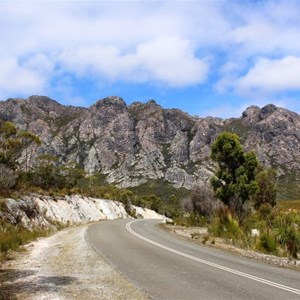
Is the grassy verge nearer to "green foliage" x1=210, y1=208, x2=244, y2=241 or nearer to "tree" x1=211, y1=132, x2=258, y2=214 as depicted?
"green foliage" x1=210, y1=208, x2=244, y2=241

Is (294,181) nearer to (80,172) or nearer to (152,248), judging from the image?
(80,172)

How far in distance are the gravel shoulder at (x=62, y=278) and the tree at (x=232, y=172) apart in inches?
850

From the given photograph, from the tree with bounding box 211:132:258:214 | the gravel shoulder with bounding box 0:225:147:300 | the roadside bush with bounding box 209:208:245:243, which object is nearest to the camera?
the gravel shoulder with bounding box 0:225:147:300

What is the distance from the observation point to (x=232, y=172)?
124ft

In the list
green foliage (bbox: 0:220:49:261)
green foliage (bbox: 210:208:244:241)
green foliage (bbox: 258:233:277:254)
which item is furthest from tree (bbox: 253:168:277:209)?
green foliage (bbox: 0:220:49:261)

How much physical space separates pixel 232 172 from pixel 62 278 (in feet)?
92.7

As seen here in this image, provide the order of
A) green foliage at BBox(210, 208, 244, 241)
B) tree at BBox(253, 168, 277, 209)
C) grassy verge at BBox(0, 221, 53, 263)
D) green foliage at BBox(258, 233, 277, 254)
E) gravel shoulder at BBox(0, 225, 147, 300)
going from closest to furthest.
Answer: gravel shoulder at BBox(0, 225, 147, 300) → grassy verge at BBox(0, 221, 53, 263) → green foliage at BBox(258, 233, 277, 254) → green foliage at BBox(210, 208, 244, 241) → tree at BBox(253, 168, 277, 209)

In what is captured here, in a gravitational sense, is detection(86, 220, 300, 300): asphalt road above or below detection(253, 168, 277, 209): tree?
below

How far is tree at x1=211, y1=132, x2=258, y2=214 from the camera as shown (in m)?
36.3

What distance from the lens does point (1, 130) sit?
180ft

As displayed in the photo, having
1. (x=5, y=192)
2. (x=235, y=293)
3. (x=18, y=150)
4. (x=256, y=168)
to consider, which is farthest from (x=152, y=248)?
(x=18, y=150)

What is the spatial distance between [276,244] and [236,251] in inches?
69.5

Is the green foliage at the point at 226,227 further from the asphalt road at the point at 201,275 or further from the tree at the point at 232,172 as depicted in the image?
the tree at the point at 232,172

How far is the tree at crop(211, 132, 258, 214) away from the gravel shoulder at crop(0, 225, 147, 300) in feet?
70.8
